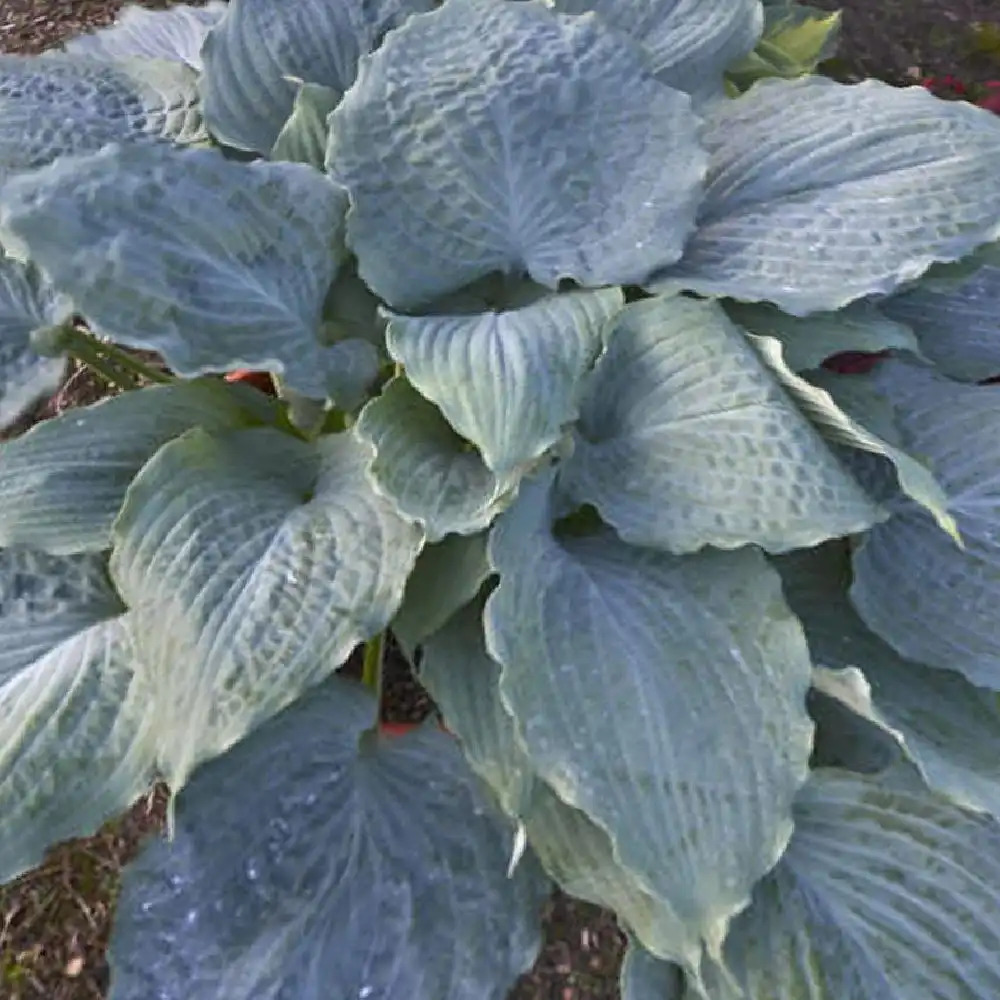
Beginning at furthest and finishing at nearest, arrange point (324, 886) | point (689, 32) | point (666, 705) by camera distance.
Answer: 1. point (689, 32)
2. point (324, 886)
3. point (666, 705)

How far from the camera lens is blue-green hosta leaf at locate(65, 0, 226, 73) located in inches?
43.3

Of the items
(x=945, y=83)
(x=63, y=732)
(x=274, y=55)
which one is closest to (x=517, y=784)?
(x=63, y=732)

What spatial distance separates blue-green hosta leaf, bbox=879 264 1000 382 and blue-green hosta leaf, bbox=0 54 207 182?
57 cm

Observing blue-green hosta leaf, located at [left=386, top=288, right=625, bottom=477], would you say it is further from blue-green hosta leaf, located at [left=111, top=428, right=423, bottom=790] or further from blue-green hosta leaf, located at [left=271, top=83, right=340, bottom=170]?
blue-green hosta leaf, located at [left=271, top=83, right=340, bottom=170]

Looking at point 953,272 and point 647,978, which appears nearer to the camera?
point 647,978

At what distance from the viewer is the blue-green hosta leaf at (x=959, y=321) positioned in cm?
95

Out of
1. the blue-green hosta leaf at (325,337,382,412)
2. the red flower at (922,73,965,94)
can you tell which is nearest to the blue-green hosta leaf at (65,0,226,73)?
the blue-green hosta leaf at (325,337,382,412)

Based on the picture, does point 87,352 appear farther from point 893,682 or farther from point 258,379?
point 893,682

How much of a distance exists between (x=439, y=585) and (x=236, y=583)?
133 millimetres

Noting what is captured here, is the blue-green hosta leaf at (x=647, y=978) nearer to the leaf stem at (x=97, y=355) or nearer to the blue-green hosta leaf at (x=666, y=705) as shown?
the blue-green hosta leaf at (x=666, y=705)

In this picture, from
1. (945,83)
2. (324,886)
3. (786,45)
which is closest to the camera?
(324,886)

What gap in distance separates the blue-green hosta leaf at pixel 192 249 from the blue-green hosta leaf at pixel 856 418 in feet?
0.93

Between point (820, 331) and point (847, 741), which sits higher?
point (820, 331)

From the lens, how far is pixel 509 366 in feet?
2.27
